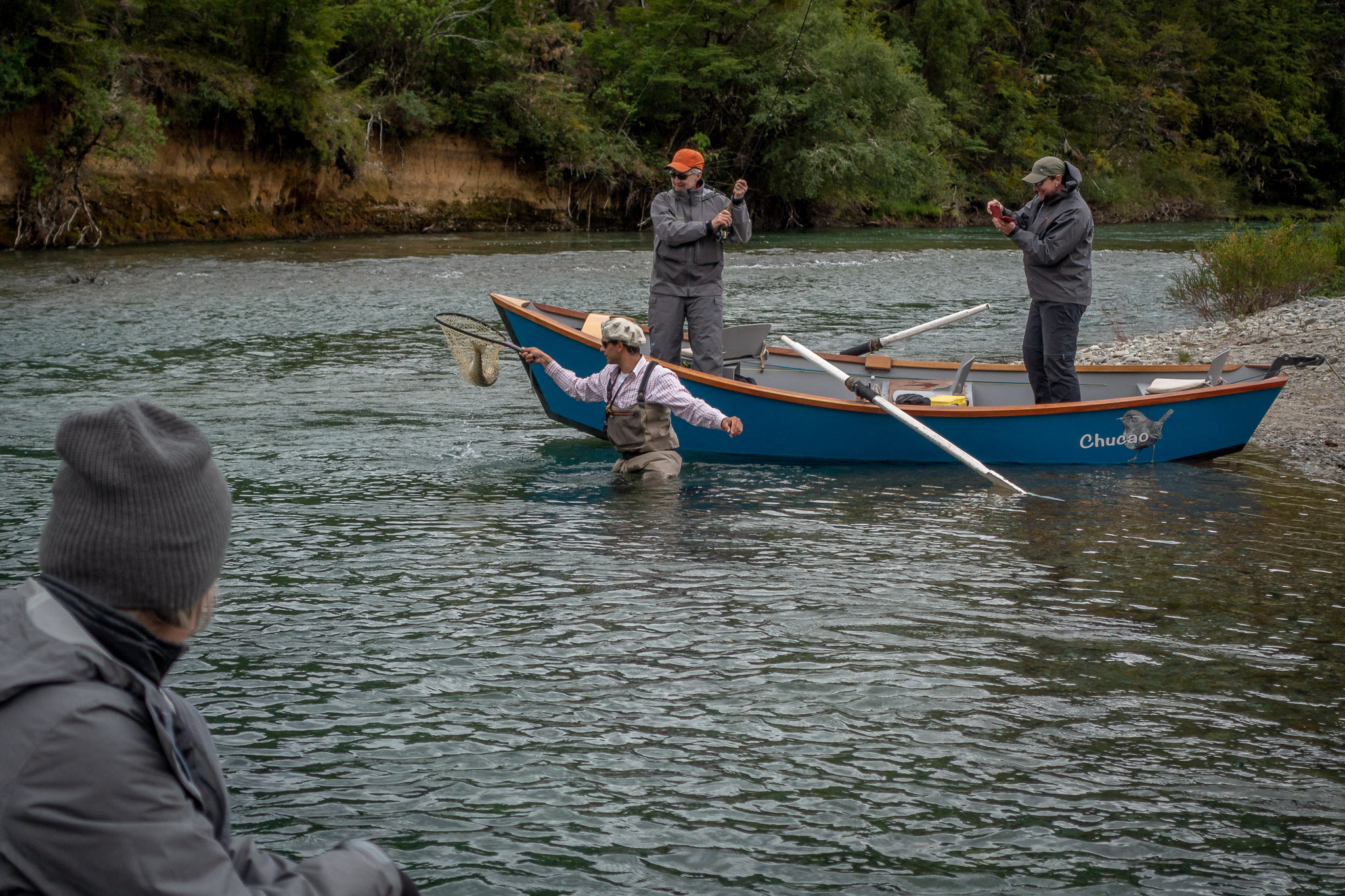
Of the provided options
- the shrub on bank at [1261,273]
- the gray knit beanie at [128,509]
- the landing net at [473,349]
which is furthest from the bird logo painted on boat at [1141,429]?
the shrub on bank at [1261,273]

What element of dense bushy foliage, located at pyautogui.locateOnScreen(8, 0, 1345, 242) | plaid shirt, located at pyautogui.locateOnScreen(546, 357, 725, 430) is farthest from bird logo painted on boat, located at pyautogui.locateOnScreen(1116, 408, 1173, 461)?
dense bushy foliage, located at pyautogui.locateOnScreen(8, 0, 1345, 242)

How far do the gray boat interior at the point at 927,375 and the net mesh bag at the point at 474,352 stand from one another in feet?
1.73

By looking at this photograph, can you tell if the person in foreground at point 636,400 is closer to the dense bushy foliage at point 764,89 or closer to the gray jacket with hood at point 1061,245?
the gray jacket with hood at point 1061,245

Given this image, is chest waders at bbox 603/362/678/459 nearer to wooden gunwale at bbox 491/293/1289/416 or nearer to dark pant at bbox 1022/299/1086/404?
wooden gunwale at bbox 491/293/1289/416

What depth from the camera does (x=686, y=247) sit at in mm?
8867

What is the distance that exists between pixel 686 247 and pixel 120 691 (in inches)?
298

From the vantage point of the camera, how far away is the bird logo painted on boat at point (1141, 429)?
28.1ft

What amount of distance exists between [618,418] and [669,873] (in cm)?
472

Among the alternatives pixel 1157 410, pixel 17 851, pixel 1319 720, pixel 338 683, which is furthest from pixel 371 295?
pixel 17 851

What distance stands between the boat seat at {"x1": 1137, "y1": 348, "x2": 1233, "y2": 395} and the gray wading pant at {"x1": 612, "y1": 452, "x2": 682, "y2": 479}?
3398 millimetres

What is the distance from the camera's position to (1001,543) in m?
6.73

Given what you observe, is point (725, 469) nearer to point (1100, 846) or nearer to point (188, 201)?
point (1100, 846)

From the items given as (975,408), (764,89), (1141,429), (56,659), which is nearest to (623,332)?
(975,408)

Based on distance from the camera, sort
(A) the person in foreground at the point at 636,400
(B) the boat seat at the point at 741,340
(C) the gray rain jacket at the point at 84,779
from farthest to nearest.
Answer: (B) the boat seat at the point at 741,340
(A) the person in foreground at the point at 636,400
(C) the gray rain jacket at the point at 84,779
